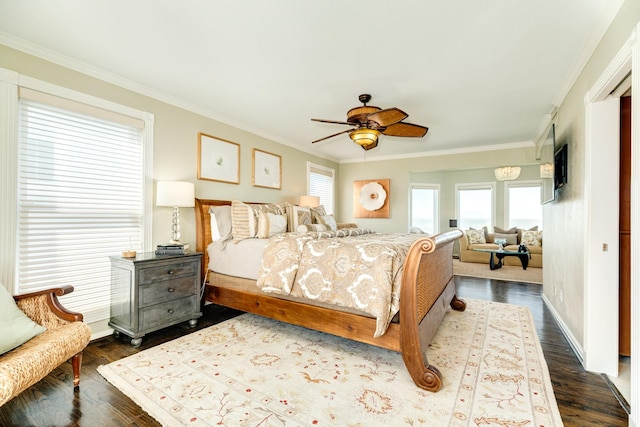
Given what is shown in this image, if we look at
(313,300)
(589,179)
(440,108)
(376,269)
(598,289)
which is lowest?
(313,300)

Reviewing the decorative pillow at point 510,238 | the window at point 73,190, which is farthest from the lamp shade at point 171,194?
the decorative pillow at point 510,238

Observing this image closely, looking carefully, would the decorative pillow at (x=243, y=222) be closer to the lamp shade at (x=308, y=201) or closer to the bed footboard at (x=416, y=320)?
the lamp shade at (x=308, y=201)

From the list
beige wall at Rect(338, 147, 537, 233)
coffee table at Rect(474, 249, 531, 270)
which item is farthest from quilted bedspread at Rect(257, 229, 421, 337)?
coffee table at Rect(474, 249, 531, 270)

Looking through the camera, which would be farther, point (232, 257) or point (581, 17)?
point (232, 257)

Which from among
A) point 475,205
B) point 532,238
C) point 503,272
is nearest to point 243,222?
point 503,272

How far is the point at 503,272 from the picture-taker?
5879 millimetres

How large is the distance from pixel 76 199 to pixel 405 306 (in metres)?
2.99

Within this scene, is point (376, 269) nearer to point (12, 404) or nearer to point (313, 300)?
point (313, 300)

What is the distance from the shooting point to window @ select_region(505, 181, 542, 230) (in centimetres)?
779

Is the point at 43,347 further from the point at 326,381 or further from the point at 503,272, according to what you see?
the point at 503,272

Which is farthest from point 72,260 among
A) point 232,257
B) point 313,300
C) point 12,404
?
point 313,300

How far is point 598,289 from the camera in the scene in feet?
7.00

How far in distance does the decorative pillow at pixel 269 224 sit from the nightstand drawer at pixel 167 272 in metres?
0.78

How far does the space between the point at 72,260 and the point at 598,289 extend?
4.34 metres
